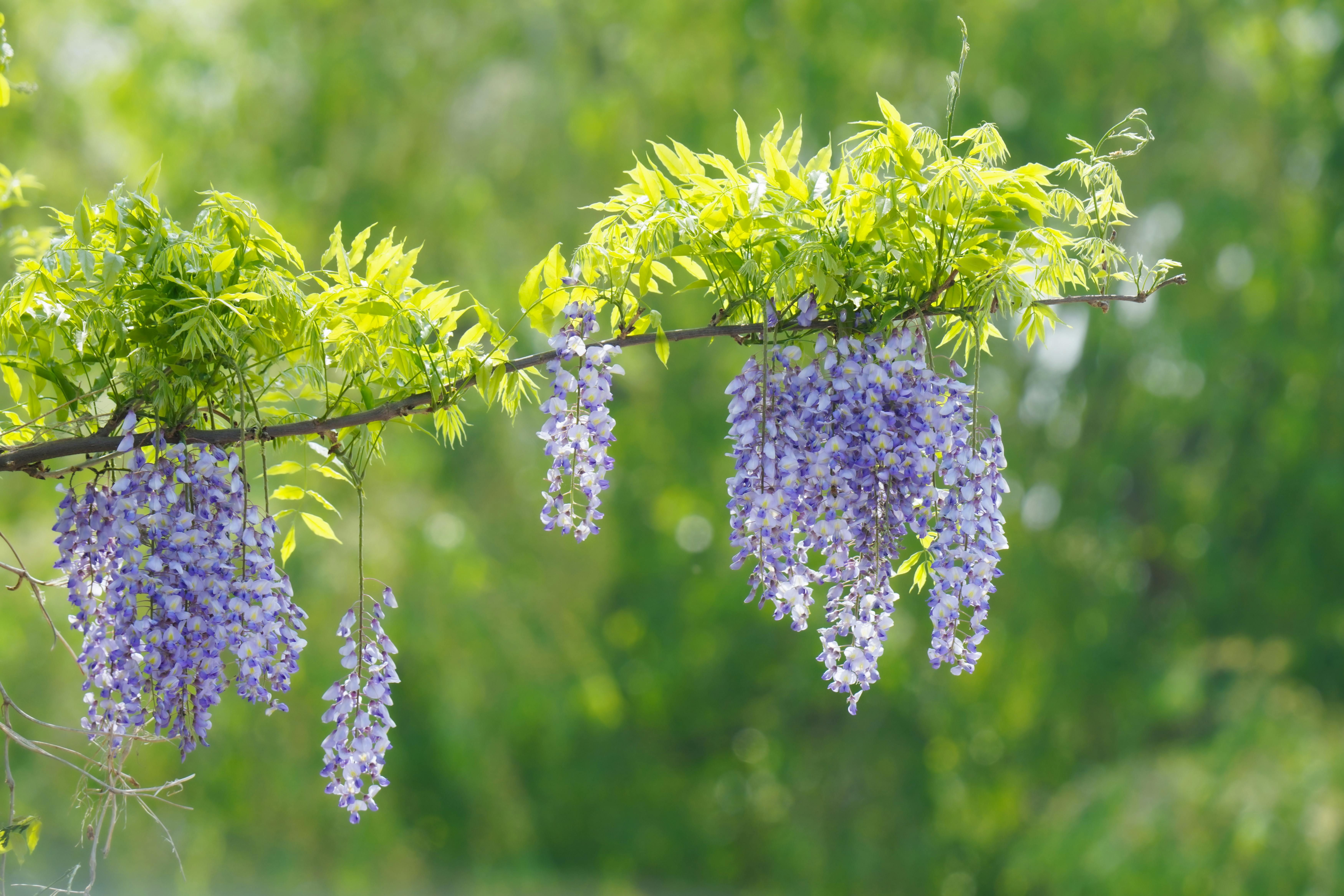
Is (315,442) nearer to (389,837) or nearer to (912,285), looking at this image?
(912,285)

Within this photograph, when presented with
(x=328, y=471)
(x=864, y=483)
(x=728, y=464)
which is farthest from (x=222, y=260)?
(x=728, y=464)

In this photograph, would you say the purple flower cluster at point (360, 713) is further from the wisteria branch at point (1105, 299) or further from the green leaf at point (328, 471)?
the wisteria branch at point (1105, 299)

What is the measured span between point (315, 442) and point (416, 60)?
545 cm

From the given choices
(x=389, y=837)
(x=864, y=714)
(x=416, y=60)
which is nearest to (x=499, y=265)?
(x=416, y=60)

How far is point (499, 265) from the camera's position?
20.8 feet

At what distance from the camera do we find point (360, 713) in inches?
60.8

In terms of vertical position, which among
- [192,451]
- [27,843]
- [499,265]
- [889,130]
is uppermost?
[499,265]

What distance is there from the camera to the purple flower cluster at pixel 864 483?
1489 mm

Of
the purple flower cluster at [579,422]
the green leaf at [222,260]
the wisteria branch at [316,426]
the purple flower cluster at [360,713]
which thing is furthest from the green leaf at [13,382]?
the purple flower cluster at [579,422]

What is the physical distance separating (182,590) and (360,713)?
0.27 meters

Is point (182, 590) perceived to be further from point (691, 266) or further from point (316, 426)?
point (691, 266)

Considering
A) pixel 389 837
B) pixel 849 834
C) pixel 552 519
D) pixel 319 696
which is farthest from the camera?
pixel 849 834

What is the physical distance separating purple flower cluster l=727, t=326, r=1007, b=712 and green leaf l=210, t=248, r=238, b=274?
64cm

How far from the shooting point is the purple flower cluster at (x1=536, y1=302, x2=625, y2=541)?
59.4 inches
